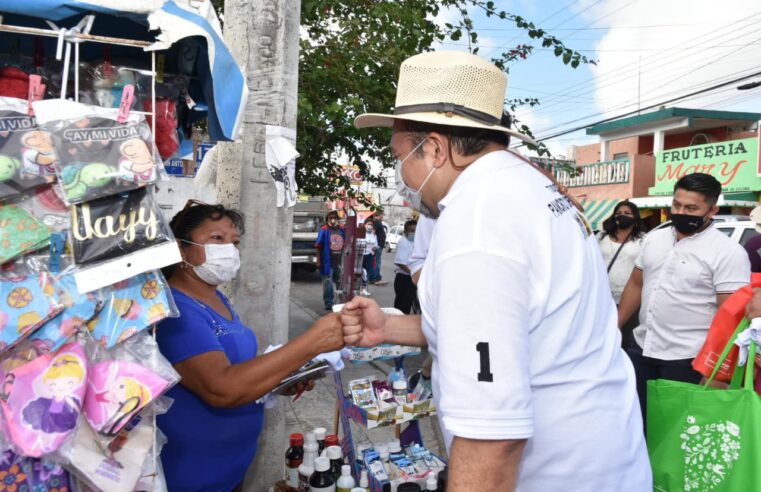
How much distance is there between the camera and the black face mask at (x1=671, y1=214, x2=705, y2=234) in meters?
3.92

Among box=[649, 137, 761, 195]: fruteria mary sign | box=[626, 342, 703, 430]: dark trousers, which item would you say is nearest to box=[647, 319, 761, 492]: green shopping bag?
box=[626, 342, 703, 430]: dark trousers

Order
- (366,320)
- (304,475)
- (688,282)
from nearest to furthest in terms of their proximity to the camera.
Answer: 1. (366,320)
2. (304,475)
3. (688,282)

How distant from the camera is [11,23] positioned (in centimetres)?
171

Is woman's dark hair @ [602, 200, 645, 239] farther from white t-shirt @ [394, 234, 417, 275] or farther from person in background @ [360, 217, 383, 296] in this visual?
person in background @ [360, 217, 383, 296]

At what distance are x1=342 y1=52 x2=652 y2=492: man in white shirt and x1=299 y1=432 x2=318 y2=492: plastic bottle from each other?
177cm

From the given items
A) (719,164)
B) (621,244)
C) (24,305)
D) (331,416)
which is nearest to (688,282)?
(621,244)

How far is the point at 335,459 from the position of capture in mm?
3051

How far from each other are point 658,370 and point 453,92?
3399 millimetres

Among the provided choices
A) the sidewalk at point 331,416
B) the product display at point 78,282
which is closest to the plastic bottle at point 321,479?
the sidewalk at point 331,416

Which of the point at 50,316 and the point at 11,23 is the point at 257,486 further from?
the point at 11,23

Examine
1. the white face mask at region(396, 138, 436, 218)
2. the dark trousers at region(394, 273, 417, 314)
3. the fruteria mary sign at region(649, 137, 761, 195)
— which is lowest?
the dark trousers at region(394, 273, 417, 314)

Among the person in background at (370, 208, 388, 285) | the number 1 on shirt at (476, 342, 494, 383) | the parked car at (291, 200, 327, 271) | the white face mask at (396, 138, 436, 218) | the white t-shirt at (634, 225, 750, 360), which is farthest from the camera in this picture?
the person in background at (370, 208, 388, 285)

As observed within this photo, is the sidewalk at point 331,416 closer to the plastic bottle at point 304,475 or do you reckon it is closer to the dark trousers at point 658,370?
the plastic bottle at point 304,475

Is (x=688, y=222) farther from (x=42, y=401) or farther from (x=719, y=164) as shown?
(x=719, y=164)
